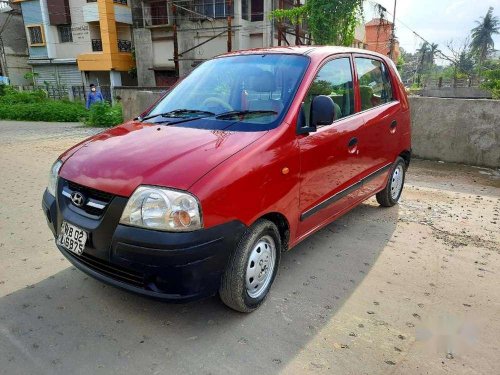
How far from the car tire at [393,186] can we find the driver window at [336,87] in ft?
4.47

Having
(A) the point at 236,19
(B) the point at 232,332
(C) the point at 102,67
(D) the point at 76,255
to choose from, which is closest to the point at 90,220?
(D) the point at 76,255

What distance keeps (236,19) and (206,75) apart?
66.6 ft

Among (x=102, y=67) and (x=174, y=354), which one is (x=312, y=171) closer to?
(x=174, y=354)

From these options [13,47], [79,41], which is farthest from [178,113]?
[13,47]

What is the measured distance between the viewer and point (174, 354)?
229 centimetres

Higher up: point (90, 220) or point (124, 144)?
point (124, 144)

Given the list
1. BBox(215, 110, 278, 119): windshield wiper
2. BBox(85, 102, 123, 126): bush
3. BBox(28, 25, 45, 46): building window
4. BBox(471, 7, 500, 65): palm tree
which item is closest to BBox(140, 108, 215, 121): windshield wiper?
BBox(215, 110, 278, 119): windshield wiper

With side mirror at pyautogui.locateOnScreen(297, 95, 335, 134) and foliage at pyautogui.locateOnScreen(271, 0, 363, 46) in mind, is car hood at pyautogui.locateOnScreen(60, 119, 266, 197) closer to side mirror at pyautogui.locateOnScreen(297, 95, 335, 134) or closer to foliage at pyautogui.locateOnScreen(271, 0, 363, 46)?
side mirror at pyautogui.locateOnScreen(297, 95, 335, 134)

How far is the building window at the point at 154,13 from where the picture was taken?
24.7 m

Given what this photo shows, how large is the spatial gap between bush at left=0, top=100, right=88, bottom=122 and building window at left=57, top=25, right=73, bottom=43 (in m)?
13.2

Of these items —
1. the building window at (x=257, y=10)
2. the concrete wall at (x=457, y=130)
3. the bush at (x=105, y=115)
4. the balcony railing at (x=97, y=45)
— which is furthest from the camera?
the balcony railing at (x=97, y=45)

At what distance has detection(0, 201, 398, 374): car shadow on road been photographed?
7.30 ft

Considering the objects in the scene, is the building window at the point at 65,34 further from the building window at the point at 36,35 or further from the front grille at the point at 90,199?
the front grille at the point at 90,199

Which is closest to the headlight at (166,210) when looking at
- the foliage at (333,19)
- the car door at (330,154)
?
the car door at (330,154)
